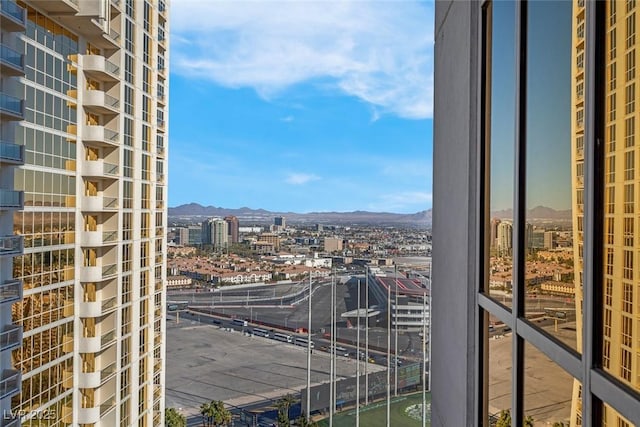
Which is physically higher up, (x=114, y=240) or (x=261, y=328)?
(x=114, y=240)

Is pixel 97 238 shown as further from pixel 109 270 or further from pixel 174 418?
pixel 174 418

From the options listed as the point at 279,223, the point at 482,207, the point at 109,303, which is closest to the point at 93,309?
the point at 109,303

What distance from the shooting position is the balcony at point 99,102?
4.67 m

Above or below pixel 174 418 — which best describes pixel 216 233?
above

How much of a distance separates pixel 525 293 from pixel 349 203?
6.44 m

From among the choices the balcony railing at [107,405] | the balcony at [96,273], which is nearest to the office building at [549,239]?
the balcony at [96,273]

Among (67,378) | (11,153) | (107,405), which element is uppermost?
(11,153)

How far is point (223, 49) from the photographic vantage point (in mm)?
7891

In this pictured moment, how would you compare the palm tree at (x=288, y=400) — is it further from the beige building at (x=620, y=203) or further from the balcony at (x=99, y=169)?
the beige building at (x=620, y=203)

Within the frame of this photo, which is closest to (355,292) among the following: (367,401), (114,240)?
(367,401)

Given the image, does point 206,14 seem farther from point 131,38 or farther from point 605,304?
point 605,304

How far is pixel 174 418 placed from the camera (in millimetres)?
6039

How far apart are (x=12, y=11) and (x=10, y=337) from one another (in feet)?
8.13

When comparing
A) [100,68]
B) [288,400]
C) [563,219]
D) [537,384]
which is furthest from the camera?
[288,400]
